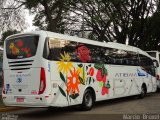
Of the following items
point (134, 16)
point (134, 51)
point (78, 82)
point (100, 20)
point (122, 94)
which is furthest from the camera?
point (134, 16)

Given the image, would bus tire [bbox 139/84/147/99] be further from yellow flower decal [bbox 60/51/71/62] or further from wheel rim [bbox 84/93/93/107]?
yellow flower decal [bbox 60/51/71/62]

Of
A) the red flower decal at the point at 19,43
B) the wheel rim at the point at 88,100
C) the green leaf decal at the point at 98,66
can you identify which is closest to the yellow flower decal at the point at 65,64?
the red flower decal at the point at 19,43

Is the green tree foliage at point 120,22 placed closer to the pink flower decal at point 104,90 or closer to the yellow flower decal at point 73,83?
the pink flower decal at point 104,90

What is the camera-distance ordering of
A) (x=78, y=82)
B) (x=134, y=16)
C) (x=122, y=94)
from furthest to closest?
(x=134, y=16) < (x=122, y=94) < (x=78, y=82)

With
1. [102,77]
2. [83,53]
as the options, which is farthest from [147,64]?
[83,53]

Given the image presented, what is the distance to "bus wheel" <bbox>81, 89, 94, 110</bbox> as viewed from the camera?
15362 millimetres

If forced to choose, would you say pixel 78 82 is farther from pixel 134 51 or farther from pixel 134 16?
pixel 134 16

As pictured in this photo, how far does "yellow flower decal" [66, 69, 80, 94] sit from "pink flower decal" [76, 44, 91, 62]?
30.9 inches

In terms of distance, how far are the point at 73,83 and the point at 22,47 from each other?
2.47 meters

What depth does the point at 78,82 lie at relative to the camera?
15047 mm

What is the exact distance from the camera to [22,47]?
1395 centimetres

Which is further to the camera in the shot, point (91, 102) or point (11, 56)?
point (91, 102)

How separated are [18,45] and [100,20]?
18.4 m

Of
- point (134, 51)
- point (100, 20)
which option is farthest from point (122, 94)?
point (100, 20)
